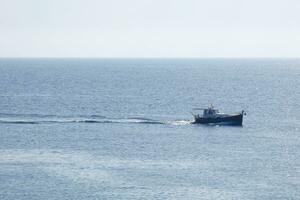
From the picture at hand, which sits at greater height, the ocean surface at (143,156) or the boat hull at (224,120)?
the boat hull at (224,120)

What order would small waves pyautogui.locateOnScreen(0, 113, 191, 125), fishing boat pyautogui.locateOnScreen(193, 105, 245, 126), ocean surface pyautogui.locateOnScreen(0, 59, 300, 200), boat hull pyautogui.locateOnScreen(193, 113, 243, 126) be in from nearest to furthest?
ocean surface pyautogui.locateOnScreen(0, 59, 300, 200) → boat hull pyautogui.locateOnScreen(193, 113, 243, 126) → fishing boat pyautogui.locateOnScreen(193, 105, 245, 126) → small waves pyautogui.locateOnScreen(0, 113, 191, 125)

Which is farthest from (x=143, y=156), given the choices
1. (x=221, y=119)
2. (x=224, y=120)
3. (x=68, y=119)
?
(x=68, y=119)

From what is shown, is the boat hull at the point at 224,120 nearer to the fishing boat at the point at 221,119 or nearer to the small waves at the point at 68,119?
the fishing boat at the point at 221,119

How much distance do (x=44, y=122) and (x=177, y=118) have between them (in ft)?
93.1

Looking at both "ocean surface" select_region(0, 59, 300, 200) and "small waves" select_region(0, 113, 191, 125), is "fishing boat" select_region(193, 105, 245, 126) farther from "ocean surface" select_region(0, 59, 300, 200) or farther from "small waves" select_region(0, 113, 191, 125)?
"small waves" select_region(0, 113, 191, 125)

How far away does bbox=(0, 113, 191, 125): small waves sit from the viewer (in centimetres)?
15312

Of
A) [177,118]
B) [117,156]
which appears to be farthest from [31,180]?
[177,118]

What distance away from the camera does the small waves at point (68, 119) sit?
502 feet

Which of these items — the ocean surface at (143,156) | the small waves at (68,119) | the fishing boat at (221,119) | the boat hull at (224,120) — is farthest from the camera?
the small waves at (68,119)

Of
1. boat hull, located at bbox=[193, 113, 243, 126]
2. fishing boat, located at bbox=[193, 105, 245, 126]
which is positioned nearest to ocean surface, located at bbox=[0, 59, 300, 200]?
boat hull, located at bbox=[193, 113, 243, 126]

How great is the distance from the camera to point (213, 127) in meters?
150

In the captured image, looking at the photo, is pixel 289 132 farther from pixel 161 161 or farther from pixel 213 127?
pixel 161 161

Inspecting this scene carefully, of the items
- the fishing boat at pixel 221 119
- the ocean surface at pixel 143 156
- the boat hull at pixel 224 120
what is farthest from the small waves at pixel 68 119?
the boat hull at pixel 224 120

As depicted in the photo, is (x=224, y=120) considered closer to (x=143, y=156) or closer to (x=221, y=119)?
(x=221, y=119)
